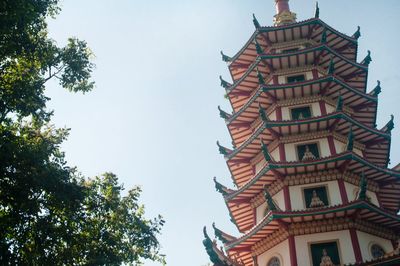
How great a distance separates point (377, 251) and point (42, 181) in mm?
12897

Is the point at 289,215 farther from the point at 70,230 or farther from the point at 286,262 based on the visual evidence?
the point at 70,230

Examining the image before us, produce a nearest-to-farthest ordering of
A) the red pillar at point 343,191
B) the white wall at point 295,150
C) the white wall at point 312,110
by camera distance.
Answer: the red pillar at point 343,191 → the white wall at point 295,150 → the white wall at point 312,110

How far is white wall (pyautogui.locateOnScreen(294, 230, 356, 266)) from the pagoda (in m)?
0.04

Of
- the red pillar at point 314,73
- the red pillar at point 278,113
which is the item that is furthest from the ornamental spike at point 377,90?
the red pillar at point 278,113

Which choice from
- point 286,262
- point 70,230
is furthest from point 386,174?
point 70,230

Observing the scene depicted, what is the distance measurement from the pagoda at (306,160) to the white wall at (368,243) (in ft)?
0.17

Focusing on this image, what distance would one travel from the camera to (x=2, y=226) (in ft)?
41.8

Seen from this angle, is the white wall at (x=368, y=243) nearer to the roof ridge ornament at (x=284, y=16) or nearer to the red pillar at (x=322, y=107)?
the red pillar at (x=322, y=107)

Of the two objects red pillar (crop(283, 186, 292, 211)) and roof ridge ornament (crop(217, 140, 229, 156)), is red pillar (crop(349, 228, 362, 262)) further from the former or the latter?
roof ridge ornament (crop(217, 140, 229, 156))

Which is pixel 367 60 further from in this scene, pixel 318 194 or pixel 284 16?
pixel 318 194

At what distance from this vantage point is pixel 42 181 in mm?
12969

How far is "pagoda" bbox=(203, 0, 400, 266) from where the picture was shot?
16.0m

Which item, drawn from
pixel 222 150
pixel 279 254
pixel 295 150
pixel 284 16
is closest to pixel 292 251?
pixel 279 254

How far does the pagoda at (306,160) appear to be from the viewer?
16.0 m
